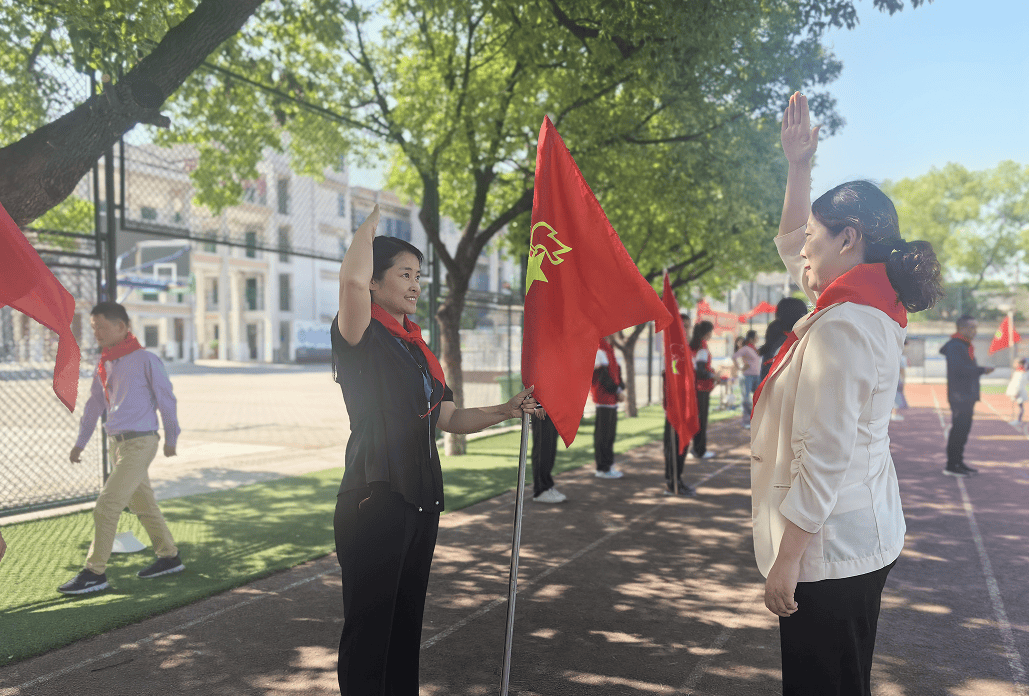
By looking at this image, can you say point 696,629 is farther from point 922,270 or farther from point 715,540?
point 922,270

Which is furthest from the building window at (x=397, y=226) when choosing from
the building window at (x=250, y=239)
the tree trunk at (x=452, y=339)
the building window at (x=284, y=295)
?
the building window at (x=250, y=239)

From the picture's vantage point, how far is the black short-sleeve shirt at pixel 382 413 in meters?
2.73

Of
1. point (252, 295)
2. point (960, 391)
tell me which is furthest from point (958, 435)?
point (252, 295)

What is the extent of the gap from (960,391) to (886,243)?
9611 millimetres

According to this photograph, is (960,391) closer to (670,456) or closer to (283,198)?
(670,456)

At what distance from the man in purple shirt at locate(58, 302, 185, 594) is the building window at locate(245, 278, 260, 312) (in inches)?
1808

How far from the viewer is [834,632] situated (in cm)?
214

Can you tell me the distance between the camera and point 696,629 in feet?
15.4

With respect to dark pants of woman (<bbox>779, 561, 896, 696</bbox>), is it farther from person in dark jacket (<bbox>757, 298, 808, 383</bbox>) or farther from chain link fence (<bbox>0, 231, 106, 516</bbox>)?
chain link fence (<bbox>0, 231, 106, 516</bbox>)

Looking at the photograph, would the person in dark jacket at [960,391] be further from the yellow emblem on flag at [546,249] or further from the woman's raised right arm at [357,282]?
the woman's raised right arm at [357,282]

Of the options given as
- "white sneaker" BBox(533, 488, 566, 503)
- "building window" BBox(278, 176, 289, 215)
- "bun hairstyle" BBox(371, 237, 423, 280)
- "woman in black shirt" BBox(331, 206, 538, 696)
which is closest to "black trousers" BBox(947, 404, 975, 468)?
"white sneaker" BBox(533, 488, 566, 503)

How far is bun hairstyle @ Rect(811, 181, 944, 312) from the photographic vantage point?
2.18 m

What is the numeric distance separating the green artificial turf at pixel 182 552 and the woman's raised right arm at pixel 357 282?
3.16 m

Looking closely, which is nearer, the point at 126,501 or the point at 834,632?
the point at 834,632
